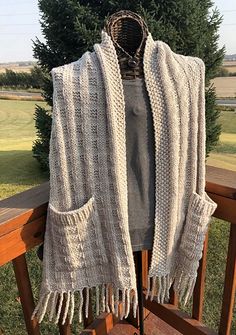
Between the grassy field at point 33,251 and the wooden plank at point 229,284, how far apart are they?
0.82 meters

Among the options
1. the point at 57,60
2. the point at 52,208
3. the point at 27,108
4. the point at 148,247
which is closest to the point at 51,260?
the point at 52,208

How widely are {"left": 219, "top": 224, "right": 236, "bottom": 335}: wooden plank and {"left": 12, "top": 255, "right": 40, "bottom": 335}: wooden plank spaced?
75 cm

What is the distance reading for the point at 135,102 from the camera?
1.00m

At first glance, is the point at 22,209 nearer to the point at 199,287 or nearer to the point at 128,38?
the point at 128,38

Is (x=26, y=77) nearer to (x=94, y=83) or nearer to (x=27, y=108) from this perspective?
(x=27, y=108)

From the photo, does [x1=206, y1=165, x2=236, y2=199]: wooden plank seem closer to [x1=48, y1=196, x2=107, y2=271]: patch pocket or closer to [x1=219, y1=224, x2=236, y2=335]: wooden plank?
[x1=219, y1=224, x2=236, y2=335]: wooden plank

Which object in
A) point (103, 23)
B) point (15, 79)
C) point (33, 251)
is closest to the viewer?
point (33, 251)

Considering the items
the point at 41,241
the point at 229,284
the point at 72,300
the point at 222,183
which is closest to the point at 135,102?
the point at 222,183

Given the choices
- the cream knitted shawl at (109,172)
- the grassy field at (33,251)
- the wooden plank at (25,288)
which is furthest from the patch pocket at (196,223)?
the grassy field at (33,251)

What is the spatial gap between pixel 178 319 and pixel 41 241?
0.86 meters

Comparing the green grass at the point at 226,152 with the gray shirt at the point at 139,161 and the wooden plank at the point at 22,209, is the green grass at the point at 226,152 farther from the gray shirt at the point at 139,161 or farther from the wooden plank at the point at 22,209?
the wooden plank at the point at 22,209

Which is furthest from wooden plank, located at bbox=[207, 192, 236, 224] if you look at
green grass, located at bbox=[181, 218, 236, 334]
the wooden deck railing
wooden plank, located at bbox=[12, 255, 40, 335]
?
green grass, located at bbox=[181, 218, 236, 334]

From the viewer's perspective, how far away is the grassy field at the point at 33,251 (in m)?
2.18

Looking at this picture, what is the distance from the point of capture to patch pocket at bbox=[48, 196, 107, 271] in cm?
97
